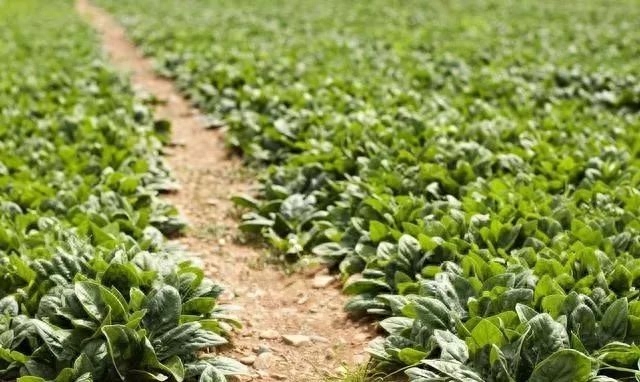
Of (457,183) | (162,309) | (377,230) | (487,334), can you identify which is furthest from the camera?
(457,183)

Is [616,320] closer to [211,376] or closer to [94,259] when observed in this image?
[211,376]

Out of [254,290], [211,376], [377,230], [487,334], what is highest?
[487,334]

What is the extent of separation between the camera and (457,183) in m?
8.12

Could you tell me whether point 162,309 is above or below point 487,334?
below

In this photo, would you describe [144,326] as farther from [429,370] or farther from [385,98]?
[385,98]

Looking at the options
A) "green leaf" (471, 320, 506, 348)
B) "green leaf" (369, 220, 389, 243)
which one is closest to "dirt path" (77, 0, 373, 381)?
"green leaf" (369, 220, 389, 243)

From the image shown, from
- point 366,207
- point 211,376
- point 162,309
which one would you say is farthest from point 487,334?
point 366,207

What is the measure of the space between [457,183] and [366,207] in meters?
1.27

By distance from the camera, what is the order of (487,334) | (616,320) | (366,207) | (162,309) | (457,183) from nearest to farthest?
(487,334) < (616,320) < (162,309) < (366,207) < (457,183)

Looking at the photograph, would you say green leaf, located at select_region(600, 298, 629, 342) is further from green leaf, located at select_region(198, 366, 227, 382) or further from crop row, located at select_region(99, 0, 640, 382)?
green leaf, located at select_region(198, 366, 227, 382)

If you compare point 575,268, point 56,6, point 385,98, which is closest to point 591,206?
point 575,268

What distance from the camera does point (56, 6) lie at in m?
33.8

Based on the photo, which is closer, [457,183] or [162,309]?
[162,309]

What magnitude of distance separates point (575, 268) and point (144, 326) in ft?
10.6
